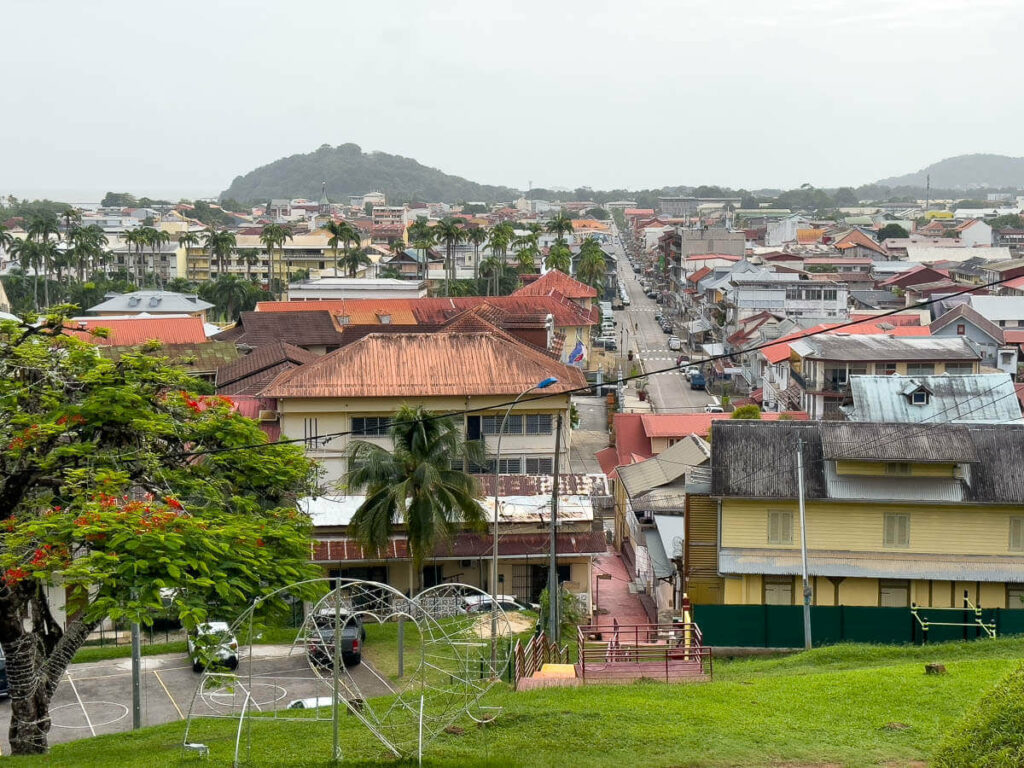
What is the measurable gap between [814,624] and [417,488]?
33.2 ft

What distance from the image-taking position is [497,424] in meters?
42.0

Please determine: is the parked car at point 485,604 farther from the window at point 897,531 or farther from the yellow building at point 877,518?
the window at point 897,531

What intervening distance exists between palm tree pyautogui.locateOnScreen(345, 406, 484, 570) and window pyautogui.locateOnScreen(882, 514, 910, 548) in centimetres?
1049

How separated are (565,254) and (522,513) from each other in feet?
274

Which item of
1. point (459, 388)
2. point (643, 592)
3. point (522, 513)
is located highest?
point (459, 388)

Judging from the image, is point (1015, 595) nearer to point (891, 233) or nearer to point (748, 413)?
point (748, 413)

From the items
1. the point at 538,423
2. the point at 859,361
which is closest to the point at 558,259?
the point at 859,361

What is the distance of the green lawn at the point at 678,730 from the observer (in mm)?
14852

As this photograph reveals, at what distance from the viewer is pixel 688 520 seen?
3008 centimetres

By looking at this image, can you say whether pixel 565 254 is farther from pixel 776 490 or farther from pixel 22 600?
pixel 22 600

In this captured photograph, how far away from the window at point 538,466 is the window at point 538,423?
1.07m

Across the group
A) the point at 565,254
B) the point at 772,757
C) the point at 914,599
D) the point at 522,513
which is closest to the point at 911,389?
the point at 914,599

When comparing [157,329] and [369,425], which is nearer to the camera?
[369,425]

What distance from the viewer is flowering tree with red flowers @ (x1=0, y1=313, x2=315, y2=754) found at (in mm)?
14039
